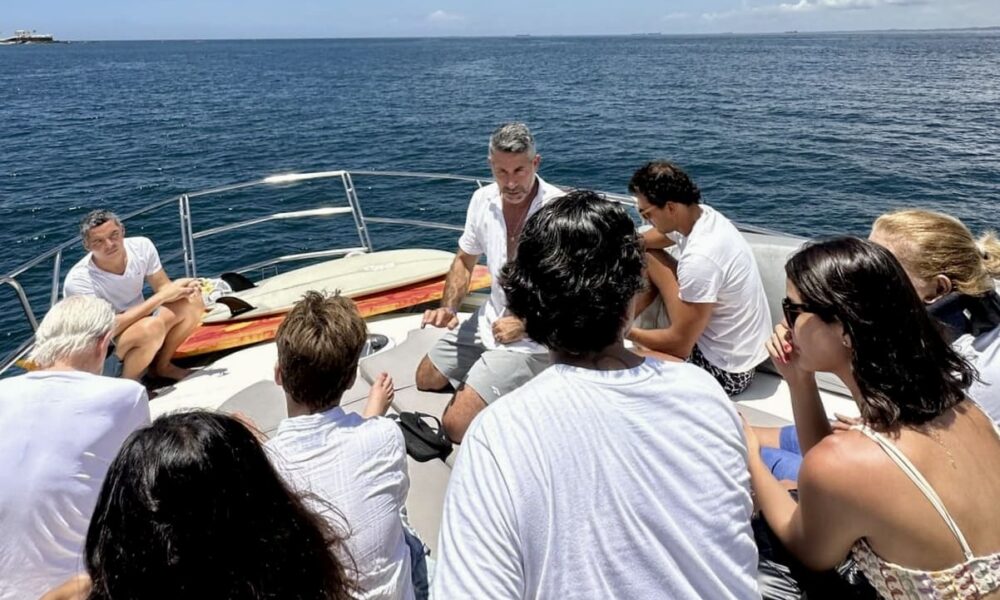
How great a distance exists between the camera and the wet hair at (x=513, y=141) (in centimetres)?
328

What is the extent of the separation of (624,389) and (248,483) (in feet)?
2.19

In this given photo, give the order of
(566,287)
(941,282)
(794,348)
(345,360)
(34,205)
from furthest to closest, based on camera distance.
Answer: (34,205) < (941,282) < (345,360) < (794,348) < (566,287)

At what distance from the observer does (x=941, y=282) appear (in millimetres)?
2166

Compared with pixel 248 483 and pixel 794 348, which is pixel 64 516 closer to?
pixel 248 483

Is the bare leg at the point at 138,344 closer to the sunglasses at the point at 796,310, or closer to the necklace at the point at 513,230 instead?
the necklace at the point at 513,230

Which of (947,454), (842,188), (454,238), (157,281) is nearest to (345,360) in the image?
(947,454)

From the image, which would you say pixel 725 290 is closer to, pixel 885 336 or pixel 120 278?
pixel 885 336

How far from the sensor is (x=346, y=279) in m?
4.91

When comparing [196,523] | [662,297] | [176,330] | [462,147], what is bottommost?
[462,147]

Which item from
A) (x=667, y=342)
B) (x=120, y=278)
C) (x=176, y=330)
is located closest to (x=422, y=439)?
(x=667, y=342)

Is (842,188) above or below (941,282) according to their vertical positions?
below

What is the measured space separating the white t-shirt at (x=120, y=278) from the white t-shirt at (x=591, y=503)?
3523 millimetres

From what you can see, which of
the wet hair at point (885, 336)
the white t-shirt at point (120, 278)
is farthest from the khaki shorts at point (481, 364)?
the white t-shirt at point (120, 278)

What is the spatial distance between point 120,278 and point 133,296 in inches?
7.4
